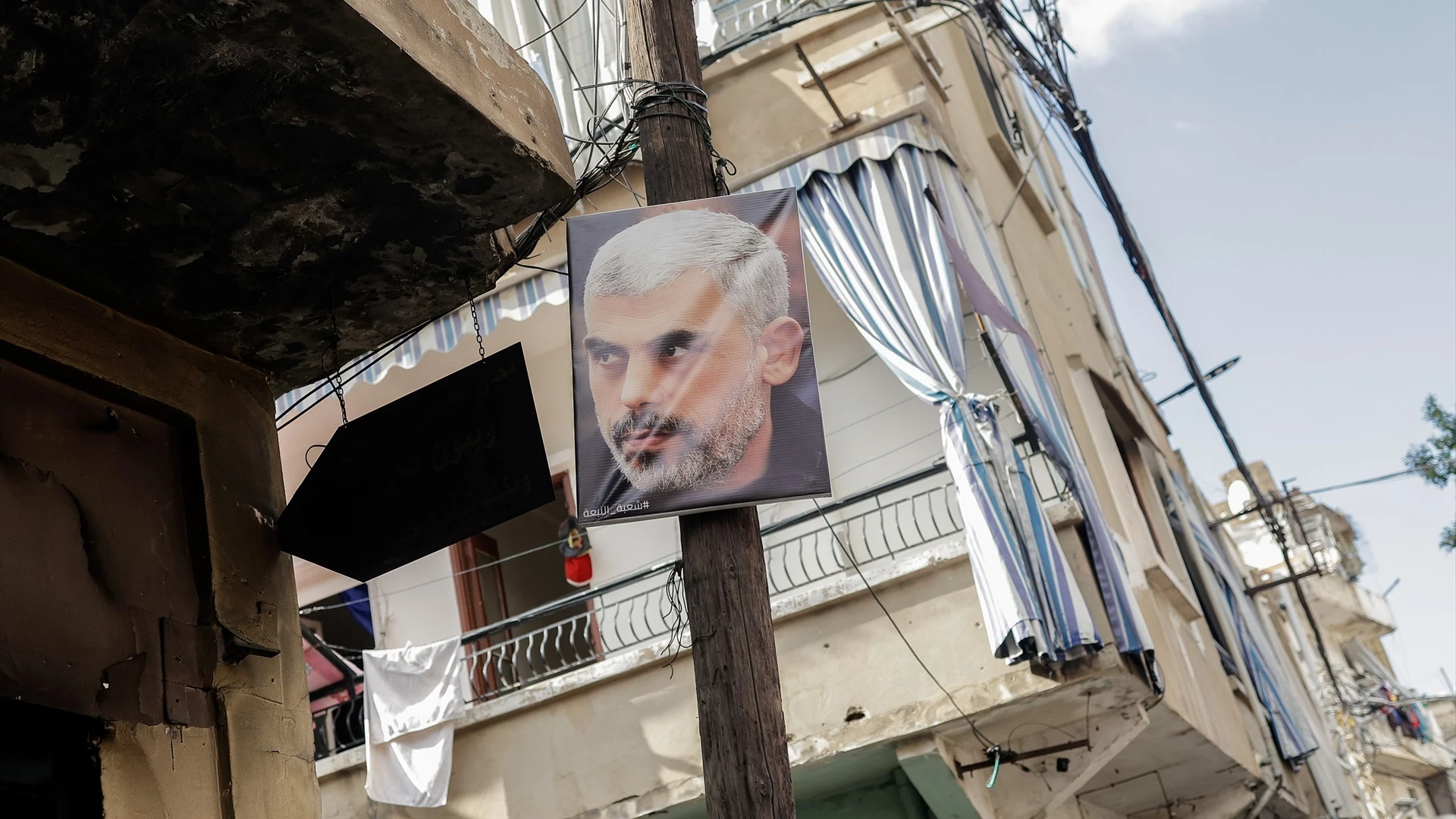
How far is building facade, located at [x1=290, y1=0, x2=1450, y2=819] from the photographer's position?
814cm

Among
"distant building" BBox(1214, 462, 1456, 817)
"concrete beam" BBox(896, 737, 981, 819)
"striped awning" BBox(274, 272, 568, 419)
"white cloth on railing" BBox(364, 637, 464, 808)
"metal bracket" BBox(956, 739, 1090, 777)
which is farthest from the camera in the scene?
"distant building" BBox(1214, 462, 1456, 817)

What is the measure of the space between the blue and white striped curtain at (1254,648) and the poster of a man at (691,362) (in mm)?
10386

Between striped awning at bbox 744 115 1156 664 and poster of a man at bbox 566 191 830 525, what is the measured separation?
10.4 ft

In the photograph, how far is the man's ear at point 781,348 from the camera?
459 centimetres

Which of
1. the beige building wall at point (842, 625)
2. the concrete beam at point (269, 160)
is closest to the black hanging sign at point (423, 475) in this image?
the concrete beam at point (269, 160)

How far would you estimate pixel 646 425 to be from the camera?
454 centimetres

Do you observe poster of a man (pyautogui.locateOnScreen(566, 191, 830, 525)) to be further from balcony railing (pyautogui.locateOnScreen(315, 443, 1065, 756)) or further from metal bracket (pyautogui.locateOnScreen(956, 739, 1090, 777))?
metal bracket (pyautogui.locateOnScreen(956, 739, 1090, 777))

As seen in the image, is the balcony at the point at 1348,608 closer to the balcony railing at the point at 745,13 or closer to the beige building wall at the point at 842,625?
the beige building wall at the point at 842,625

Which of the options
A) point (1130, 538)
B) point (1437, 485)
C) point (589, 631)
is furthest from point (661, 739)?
point (1437, 485)

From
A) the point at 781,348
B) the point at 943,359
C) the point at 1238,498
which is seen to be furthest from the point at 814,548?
the point at 1238,498

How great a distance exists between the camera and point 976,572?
743 centimetres

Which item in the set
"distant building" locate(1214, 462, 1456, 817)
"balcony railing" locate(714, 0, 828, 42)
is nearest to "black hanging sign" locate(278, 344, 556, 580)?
"balcony railing" locate(714, 0, 828, 42)

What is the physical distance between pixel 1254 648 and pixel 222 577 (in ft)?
40.5

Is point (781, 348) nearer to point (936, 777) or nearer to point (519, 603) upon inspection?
point (936, 777)
